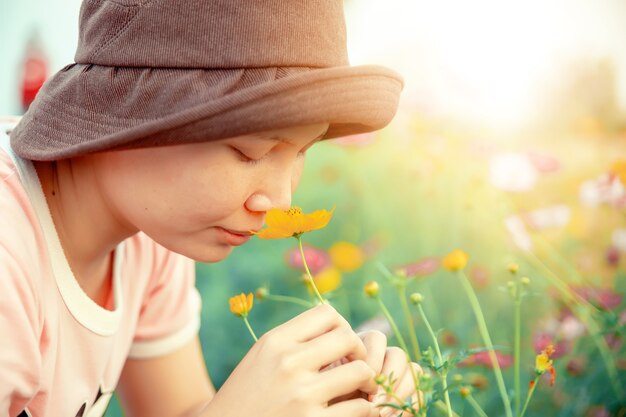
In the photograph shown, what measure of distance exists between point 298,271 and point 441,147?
0.49m

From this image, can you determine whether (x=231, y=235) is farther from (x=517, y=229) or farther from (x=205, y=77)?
(x=517, y=229)

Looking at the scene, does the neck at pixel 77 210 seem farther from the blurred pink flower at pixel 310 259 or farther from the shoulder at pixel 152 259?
the blurred pink flower at pixel 310 259

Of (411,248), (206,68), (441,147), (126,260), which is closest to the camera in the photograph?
(206,68)

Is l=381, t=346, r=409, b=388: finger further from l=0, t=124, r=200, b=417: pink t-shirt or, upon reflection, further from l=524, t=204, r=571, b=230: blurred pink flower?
l=524, t=204, r=571, b=230: blurred pink flower

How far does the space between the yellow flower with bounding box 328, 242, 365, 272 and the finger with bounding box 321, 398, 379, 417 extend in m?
1.05

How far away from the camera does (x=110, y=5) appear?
39.6 inches

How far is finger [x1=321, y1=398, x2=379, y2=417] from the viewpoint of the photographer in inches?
34.2

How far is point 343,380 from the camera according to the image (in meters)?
0.88

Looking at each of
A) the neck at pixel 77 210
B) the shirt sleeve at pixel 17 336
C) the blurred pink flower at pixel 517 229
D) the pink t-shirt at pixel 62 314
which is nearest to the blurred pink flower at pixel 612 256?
the blurred pink flower at pixel 517 229

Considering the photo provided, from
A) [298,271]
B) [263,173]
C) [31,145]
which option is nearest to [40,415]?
[31,145]

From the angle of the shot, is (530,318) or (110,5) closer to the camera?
(110,5)

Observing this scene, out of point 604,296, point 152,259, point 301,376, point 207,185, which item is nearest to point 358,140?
point 604,296

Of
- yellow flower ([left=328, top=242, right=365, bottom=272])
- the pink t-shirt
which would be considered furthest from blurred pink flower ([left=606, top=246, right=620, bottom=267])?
the pink t-shirt

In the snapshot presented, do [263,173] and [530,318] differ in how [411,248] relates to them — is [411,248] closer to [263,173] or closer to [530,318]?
[530,318]
